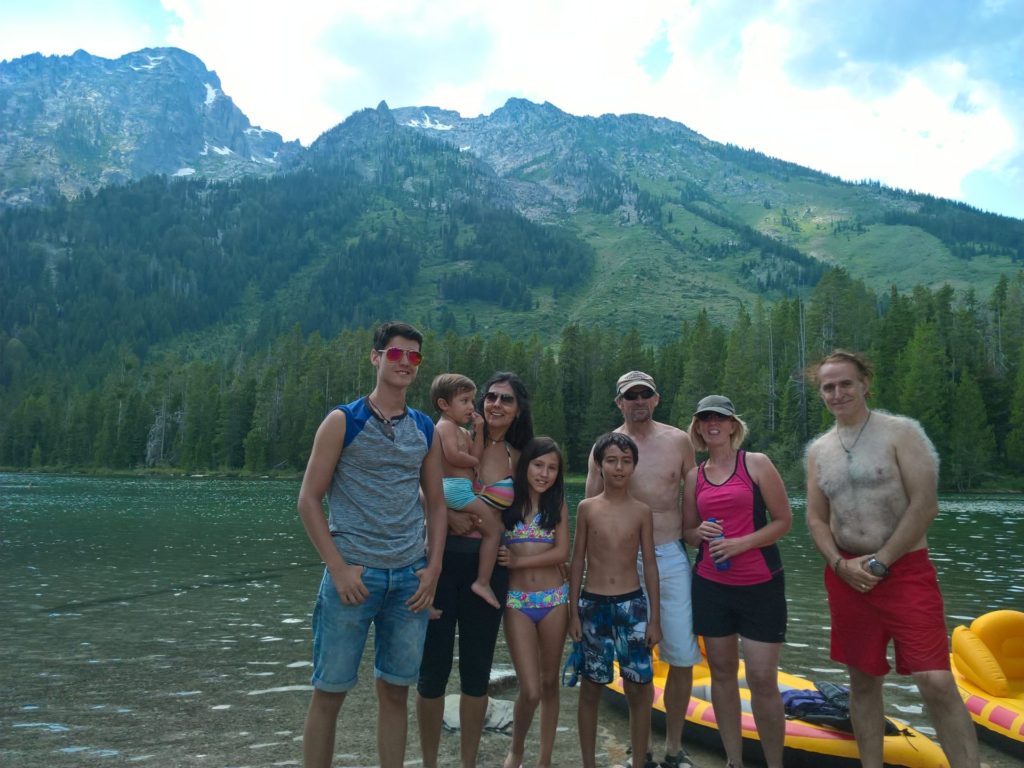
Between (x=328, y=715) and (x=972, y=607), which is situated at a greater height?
(x=328, y=715)

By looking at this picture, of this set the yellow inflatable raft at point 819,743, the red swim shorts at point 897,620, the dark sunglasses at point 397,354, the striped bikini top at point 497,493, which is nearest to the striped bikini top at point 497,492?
the striped bikini top at point 497,493

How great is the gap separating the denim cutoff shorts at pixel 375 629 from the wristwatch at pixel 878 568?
131 inches

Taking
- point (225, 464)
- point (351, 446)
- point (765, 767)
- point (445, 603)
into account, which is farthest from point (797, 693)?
point (225, 464)

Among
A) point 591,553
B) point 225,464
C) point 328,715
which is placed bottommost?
point 225,464

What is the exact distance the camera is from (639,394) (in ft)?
21.8

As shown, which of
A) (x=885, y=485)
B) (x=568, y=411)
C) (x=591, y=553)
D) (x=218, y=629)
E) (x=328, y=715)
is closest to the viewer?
(x=328, y=715)

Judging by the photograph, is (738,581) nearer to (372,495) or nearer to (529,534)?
(529,534)

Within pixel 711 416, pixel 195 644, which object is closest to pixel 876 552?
pixel 711 416

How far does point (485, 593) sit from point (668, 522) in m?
1.92

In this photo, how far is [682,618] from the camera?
6.21m

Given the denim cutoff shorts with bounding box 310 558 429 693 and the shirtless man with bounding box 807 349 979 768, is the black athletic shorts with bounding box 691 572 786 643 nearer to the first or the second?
the shirtless man with bounding box 807 349 979 768

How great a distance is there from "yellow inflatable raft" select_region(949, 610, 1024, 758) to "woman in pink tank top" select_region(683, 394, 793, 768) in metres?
2.57

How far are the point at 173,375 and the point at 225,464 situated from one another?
39.5 metres

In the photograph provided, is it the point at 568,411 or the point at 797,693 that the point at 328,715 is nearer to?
the point at 797,693
